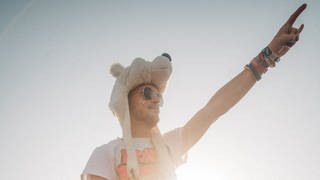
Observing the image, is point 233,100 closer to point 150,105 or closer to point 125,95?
point 150,105

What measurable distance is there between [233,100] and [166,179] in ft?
3.25

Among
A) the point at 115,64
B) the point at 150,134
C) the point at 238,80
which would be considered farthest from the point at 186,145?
the point at 115,64

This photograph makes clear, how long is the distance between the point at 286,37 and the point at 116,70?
172 cm

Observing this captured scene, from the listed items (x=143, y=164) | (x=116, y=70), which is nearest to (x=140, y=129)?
(x=143, y=164)

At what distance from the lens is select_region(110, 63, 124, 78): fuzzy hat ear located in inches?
145

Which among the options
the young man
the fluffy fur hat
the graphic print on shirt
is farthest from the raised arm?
the fluffy fur hat

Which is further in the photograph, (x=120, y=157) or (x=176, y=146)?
(x=176, y=146)

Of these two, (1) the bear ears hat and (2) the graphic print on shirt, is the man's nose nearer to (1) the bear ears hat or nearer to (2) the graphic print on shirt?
(1) the bear ears hat

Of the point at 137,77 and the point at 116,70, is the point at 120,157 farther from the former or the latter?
the point at 116,70

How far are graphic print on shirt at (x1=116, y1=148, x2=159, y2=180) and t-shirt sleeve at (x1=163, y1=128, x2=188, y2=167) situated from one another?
8.9 inches

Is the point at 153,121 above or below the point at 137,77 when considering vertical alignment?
below

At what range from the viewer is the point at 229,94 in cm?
331

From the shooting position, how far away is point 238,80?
3342 millimetres

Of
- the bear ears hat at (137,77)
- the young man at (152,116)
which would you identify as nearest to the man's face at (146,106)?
the young man at (152,116)
